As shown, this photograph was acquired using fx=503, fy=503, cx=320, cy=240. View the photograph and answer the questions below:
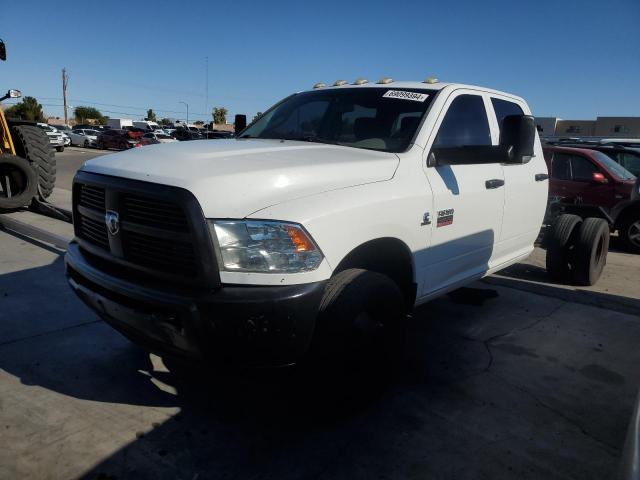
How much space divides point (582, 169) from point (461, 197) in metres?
6.13

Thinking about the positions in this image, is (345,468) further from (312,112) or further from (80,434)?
(312,112)

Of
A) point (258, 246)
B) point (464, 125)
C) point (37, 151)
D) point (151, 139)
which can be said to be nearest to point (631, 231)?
point (464, 125)

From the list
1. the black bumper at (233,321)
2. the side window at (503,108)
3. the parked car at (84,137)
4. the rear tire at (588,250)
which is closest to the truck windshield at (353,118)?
the side window at (503,108)

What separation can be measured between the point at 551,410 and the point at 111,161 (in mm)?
2913

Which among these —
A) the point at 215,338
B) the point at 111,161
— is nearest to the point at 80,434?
the point at 215,338

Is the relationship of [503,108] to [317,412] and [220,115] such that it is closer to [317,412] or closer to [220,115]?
[317,412]

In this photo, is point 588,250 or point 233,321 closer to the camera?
point 233,321

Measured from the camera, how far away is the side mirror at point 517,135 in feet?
10.3

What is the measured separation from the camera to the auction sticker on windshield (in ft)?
11.4

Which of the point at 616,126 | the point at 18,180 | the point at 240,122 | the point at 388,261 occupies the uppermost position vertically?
the point at 616,126

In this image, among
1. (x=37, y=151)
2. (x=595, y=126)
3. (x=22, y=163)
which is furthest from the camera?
(x=595, y=126)

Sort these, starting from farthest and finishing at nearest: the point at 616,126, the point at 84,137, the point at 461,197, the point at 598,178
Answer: the point at 616,126, the point at 84,137, the point at 598,178, the point at 461,197

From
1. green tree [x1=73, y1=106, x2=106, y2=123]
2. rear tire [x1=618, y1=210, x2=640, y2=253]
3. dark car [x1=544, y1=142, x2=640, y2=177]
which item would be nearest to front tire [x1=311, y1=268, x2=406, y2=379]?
rear tire [x1=618, y1=210, x2=640, y2=253]

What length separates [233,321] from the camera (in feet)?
6.92
